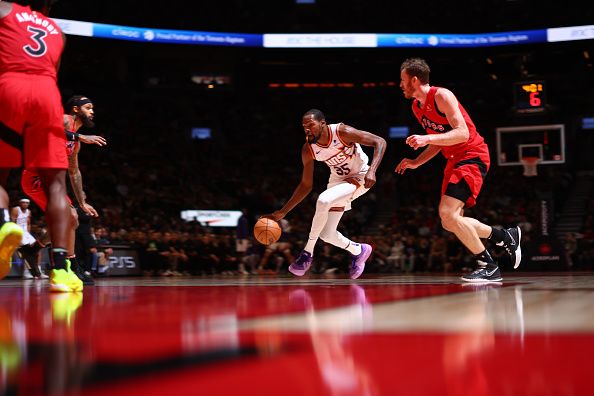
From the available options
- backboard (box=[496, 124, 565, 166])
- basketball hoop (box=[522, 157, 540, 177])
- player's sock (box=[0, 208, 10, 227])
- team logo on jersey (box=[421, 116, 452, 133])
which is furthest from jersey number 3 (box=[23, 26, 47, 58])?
backboard (box=[496, 124, 565, 166])

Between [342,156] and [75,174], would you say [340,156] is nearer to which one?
[342,156]

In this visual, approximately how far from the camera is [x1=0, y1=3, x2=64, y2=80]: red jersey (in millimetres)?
3684

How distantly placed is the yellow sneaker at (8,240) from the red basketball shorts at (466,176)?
2938 millimetres

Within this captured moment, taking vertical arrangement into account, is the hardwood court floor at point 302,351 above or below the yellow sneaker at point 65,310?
above

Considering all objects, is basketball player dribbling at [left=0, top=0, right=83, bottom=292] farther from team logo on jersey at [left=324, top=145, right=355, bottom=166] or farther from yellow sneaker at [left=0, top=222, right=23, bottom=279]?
team logo on jersey at [left=324, top=145, right=355, bottom=166]

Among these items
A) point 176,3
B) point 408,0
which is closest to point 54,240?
point 176,3

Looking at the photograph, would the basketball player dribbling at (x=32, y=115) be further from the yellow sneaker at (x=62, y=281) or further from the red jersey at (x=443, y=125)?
the red jersey at (x=443, y=125)

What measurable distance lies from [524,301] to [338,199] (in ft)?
9.69

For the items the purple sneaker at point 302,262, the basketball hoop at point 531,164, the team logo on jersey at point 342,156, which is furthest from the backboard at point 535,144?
the purple sneaker at point 302,262

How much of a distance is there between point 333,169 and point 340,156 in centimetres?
20

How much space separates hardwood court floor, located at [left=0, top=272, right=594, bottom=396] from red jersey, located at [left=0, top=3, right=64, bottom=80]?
1.64 metres

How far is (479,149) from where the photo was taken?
17.4 ft

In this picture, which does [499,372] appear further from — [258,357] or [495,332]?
[495,332]

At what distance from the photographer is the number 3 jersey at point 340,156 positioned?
5.75m
